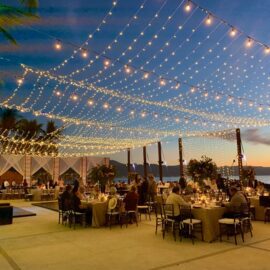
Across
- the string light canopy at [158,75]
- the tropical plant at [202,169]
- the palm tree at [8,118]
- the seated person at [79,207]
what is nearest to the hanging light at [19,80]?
the string light canopy at [158,75]

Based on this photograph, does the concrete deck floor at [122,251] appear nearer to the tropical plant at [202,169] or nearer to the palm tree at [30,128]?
the tropical plant at [202,169]

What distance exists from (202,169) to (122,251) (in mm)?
3582

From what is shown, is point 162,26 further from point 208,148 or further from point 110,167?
point 208,148

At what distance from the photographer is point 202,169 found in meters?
8.33

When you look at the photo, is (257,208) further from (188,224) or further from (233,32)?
(233,32)

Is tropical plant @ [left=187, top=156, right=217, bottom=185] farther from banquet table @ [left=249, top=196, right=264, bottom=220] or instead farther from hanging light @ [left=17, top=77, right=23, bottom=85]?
hanging light @ [left=17, top=77, right=23, bottom=85]

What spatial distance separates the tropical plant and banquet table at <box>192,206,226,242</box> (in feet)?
6.15

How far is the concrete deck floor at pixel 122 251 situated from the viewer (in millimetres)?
4746

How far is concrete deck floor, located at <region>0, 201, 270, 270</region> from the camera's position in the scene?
4746mm

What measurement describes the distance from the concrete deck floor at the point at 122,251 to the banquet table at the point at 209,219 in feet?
0.67

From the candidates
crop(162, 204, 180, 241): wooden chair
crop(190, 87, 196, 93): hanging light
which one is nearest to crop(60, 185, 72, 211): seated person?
crop(162, 204, 180, 241): wooden chair

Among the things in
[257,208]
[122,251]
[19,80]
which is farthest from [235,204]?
[19,80]

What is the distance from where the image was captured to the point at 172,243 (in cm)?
604

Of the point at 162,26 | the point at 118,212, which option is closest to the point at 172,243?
the point at 118,212
